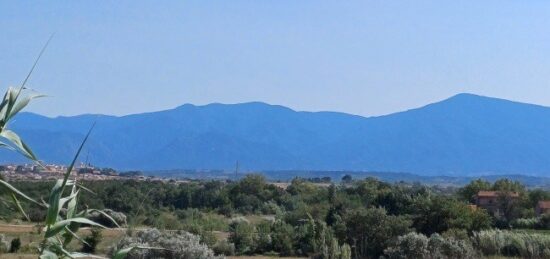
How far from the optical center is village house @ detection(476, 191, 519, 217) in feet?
149

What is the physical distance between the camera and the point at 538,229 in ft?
120

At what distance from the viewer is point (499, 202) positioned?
151 feet

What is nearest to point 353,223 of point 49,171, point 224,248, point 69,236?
point 224,248

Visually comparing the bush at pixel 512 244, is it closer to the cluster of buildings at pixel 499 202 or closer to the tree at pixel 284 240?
the tree at pixel 284 240

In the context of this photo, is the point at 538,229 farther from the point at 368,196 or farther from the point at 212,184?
the point at 212,184

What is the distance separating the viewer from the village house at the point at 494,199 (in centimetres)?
4556

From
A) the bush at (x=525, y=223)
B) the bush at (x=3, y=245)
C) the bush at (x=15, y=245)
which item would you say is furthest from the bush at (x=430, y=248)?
the bush at (x=525, y=223)

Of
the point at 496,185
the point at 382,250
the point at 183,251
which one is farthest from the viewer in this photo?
the point at 496,185

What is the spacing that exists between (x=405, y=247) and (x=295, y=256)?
6.71 m

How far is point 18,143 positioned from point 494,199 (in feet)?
→ 148

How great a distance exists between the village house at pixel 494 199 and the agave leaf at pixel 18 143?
1671 inches

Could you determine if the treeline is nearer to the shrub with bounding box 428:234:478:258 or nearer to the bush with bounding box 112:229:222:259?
the shrub with bounding box 428:234:478:258

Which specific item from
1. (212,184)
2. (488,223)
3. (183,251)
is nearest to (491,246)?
(488,223)

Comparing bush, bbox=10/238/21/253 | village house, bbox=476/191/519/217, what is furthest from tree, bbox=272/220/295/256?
village house, bbox=476/191/519/217
